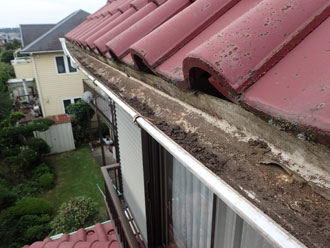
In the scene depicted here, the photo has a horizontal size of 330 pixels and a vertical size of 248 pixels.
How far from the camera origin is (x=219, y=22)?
1.35 metres

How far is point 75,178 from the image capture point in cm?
1045

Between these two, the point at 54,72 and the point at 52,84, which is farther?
the point at 52,84

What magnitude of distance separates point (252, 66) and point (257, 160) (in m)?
0.34

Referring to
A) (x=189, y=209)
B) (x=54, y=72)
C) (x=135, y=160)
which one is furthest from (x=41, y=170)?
(x=189, y=209)

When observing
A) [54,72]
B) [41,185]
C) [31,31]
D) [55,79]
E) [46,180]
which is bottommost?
[41,185]

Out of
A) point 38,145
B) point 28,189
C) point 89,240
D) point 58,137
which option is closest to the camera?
point 89,240

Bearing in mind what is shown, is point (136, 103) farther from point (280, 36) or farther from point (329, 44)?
point (329, 44)

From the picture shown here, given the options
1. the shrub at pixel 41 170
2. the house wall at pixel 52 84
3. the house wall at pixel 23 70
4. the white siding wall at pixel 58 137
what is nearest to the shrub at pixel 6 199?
the shrub at pixel 41 170

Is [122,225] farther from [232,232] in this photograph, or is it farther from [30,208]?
[30,208]

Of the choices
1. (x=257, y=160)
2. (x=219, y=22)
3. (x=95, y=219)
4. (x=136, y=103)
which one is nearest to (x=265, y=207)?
(x=257, y=160)

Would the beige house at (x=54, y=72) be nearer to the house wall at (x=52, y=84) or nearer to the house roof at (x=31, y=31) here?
the house wall at (x=52, y=84)

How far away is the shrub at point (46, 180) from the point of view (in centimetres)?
Answer: 970

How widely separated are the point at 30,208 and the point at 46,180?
81.7 inches

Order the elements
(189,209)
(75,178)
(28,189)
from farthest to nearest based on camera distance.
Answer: (75,178) → (28,189) → (189,209)
